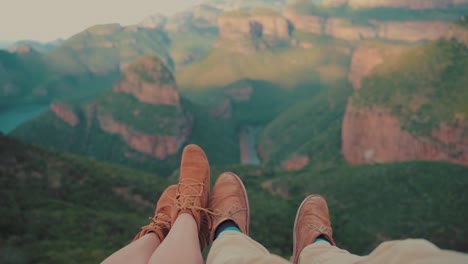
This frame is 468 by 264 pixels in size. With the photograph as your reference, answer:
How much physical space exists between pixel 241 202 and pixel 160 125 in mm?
62190

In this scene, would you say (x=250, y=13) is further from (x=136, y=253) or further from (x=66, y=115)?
Result: (x=136, y=253)

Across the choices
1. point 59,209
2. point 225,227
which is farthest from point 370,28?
point 225,227

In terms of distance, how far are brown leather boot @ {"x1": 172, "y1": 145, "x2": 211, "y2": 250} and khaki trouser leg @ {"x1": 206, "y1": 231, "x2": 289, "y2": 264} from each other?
3.87 feet

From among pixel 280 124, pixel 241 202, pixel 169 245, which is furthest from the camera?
pixel 280 124

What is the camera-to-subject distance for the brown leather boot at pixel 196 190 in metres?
5.39

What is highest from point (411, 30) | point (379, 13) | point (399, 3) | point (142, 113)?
point (399, 3)

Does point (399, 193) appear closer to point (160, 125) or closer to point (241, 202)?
point (241, 202)

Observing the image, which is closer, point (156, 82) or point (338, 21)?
point (156, 82)

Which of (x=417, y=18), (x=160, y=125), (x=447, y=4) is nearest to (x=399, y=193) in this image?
(x=160, y=125)

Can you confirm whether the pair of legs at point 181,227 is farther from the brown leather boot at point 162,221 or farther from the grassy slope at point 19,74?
the grassy slope at point 19,74

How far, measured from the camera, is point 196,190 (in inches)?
236

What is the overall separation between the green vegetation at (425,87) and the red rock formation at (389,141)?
1.07 meters

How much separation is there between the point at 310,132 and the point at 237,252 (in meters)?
68.5

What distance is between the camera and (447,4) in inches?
5128
